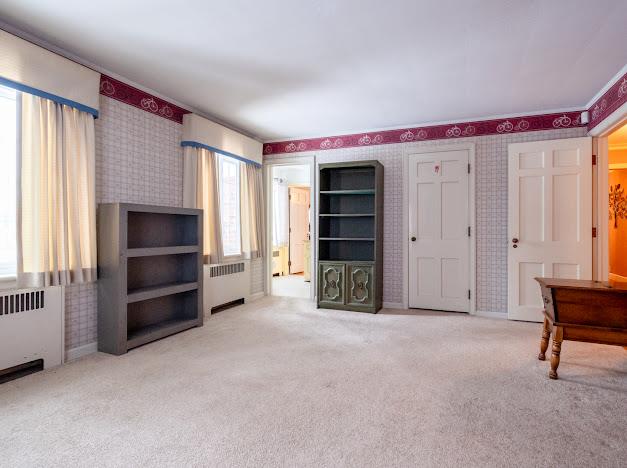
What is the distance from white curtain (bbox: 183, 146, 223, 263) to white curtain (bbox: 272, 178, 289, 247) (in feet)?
12.5

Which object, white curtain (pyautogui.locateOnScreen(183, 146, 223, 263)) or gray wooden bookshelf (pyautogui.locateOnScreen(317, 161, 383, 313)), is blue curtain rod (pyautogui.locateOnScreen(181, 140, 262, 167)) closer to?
white curtain (pyautogui.locateOnScreen(183, 146, 223, 263))

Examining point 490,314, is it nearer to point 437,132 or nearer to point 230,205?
point 437,132

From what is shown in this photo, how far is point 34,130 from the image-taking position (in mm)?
2529

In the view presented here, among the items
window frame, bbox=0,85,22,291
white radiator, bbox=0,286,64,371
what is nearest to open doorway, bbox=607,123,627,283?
white radiator, bbox=0,286,64,371

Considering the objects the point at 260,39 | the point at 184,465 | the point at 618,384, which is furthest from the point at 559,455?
the point at 260,39

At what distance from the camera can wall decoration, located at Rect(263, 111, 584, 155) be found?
4.10m

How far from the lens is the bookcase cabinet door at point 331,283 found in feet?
15.3

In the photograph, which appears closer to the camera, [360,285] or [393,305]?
[360,285]

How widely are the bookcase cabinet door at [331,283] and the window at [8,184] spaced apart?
3.18m

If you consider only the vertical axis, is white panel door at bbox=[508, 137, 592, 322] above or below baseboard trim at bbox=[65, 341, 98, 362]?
above

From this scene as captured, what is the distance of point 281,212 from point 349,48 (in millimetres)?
5657

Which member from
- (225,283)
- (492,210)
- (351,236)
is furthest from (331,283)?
(492,210)

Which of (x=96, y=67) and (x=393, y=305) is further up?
(x=96, y=67)

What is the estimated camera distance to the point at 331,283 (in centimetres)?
473
